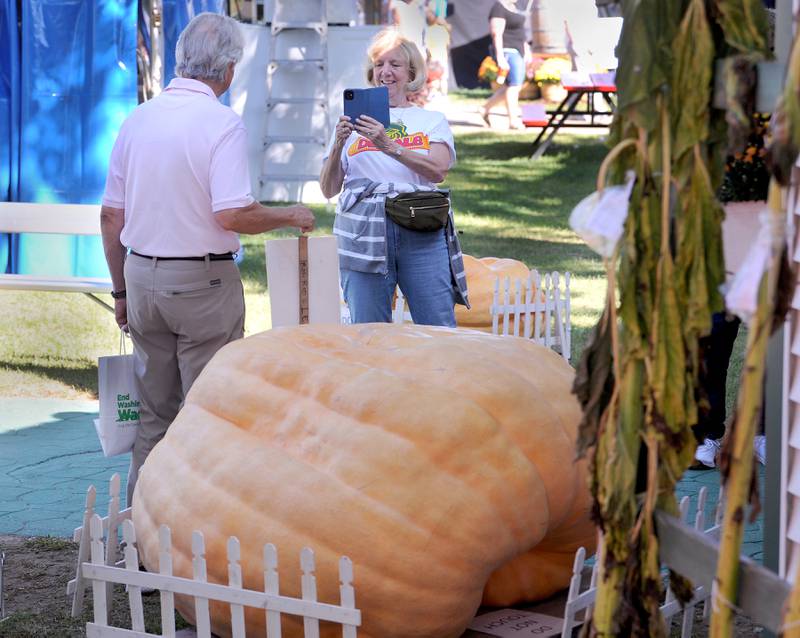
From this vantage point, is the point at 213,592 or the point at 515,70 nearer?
the point at 213,592

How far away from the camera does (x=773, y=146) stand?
1.71 m

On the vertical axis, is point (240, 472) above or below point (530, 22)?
below

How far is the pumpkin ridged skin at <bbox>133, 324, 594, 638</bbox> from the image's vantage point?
119 inches

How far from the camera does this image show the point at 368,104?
184 inches

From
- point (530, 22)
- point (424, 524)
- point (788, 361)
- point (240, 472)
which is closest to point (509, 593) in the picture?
point (424, 524)

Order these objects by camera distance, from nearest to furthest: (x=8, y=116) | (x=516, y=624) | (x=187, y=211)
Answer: (x=516, y=624), (x=187, y=211), (x=8, y=116)

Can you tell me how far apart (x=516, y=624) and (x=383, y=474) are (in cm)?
70

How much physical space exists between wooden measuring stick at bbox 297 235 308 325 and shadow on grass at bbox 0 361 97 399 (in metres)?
3.19

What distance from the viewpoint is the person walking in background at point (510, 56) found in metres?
19.1

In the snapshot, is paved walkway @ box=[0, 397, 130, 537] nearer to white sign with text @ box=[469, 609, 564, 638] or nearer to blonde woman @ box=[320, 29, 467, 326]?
blonde woman @ box=[320, 29, 467, 326]

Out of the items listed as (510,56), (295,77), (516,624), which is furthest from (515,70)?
(516,624)

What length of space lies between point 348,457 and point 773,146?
1.68 meters

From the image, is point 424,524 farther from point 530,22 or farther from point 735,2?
point 530,22

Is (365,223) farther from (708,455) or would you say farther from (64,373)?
(64,373)
